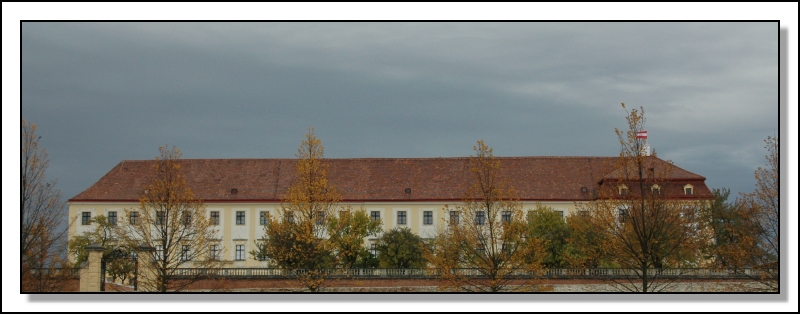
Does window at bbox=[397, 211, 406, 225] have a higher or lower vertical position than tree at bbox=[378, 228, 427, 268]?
higher

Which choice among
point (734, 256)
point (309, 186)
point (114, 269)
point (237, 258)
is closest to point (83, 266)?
point (114, 269)

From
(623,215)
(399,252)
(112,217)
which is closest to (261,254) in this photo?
(399,252)

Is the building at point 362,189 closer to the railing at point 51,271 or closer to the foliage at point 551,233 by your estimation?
the foliage at point 551,233

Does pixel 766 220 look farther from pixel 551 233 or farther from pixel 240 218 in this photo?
pixel 240 218

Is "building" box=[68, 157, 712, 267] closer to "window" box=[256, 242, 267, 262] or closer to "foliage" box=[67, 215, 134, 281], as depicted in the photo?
"window" box=[256, 242, 267, 262]

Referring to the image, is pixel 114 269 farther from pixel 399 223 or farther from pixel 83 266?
pixel 399 223

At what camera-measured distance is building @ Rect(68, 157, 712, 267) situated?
166 feet

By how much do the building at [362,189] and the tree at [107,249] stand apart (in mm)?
2625

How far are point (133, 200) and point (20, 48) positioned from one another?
30939 millimetres

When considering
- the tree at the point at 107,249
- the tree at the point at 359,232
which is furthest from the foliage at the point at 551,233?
the tree at the point at 107,249

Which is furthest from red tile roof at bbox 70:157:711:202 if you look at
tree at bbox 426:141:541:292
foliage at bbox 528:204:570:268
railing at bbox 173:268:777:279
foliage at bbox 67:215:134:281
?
tree at bbox 426:141:541:292

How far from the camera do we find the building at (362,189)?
1989 inches

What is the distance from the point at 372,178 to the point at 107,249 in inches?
906

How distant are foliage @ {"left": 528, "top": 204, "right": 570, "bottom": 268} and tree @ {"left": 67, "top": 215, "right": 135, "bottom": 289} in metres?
16.8
